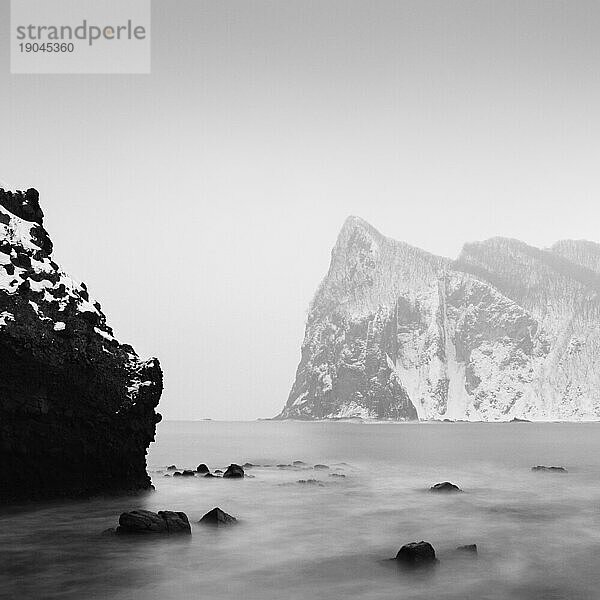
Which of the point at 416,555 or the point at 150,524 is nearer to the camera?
the point at 416,555

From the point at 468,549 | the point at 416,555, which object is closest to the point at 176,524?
the point at 416,555

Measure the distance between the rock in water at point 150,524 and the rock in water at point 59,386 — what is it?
686 cm

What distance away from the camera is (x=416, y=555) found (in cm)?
1642

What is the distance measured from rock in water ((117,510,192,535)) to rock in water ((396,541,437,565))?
688 centimetres

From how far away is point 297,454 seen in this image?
227 ft

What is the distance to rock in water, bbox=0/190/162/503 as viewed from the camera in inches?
937

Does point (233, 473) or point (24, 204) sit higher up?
point (24, 204)

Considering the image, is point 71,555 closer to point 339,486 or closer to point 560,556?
point 560,556

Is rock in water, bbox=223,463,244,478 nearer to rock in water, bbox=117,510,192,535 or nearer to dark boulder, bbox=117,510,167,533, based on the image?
rock in water, bbox=117,510,192,535

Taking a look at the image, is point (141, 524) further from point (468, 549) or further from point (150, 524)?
point (468, 549)

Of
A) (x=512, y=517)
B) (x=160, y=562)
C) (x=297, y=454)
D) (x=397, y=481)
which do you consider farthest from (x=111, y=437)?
(x=297, y=454)

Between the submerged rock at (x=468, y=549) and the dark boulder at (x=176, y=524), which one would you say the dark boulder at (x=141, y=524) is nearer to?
the dark boulder at (x=176, y=524)

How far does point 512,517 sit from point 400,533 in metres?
6.41

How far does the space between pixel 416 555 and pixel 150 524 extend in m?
8.20
